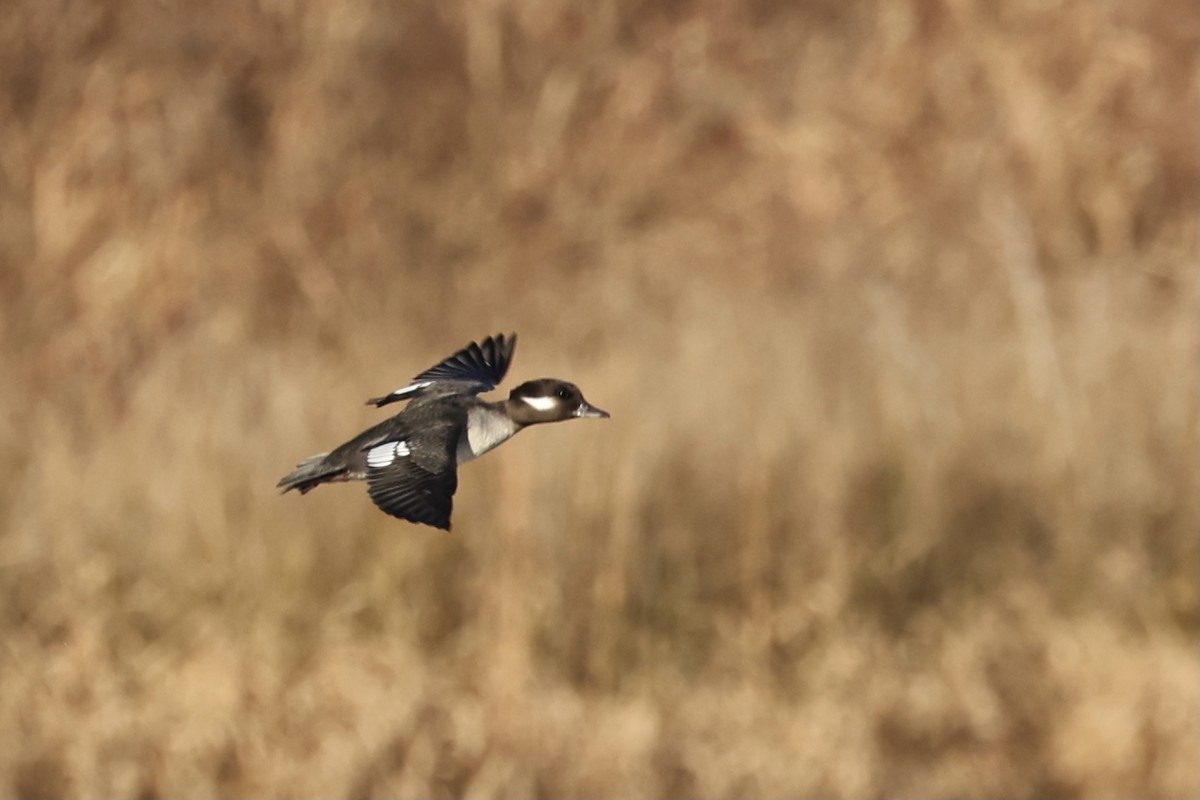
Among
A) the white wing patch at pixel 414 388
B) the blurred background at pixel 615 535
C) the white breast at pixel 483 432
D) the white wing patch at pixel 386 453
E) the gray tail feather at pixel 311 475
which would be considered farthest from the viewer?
the blurred background at pixel 615 535

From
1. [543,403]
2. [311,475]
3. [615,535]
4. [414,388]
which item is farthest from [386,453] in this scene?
[615,535]

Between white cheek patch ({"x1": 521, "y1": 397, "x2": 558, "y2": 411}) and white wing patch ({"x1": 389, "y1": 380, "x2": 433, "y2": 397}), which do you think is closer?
white cheek patch ({"x1": 521, "y1": 397, "x2": 558, "y2": 411})

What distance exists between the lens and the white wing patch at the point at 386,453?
101 inches

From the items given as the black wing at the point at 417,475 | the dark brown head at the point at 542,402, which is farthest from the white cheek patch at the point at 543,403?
the black wing at the point at 417,475

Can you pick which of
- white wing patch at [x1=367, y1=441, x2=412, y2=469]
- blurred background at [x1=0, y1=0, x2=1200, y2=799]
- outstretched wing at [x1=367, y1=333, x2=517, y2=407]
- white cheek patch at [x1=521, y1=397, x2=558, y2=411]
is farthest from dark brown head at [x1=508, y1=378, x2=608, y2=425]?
blurred background at [x1=0, y1=0, x2=1200, y2=799]

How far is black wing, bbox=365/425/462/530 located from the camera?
2277mm

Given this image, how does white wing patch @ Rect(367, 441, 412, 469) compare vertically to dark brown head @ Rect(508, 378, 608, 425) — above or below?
below

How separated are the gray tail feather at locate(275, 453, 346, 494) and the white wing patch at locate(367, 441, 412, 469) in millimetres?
107

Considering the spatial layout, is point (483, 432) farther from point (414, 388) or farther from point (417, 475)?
point (417, 475)

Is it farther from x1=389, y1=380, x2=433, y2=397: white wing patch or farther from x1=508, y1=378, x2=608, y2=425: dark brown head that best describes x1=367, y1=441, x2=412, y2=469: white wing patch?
x1=389, y1=380, x2=433, y2=397: white wing patch

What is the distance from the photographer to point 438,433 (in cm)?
267

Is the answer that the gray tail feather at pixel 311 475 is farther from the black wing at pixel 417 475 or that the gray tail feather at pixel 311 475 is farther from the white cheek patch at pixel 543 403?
the white cheek patch at pixel 543 403

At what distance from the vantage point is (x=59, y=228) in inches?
322

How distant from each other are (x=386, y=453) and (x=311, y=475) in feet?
0.84
